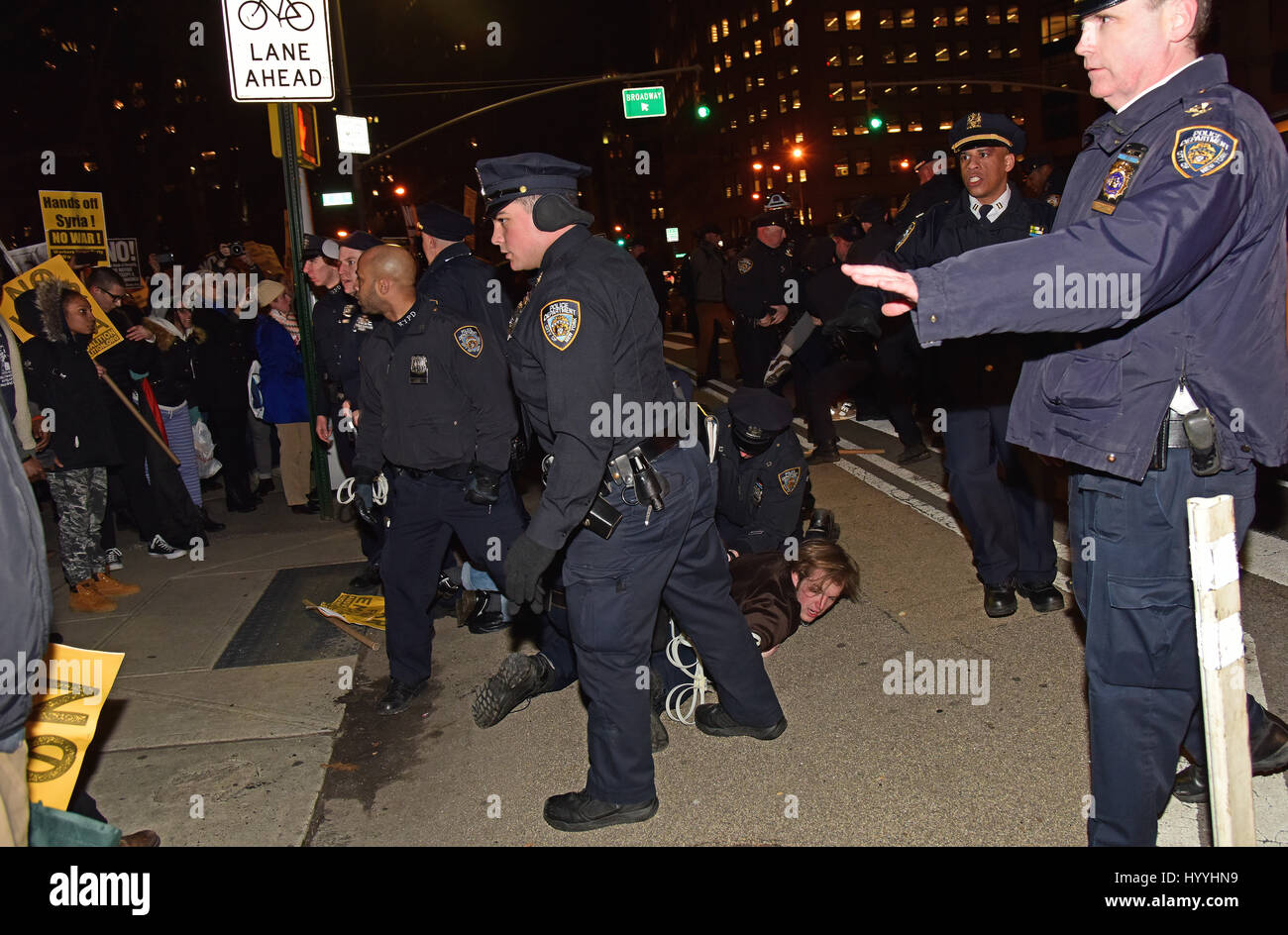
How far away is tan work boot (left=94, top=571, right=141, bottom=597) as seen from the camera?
6768 mm

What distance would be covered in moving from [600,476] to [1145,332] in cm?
161

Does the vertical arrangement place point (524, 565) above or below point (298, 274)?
below

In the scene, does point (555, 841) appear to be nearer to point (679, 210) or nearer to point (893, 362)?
point (893, 362)

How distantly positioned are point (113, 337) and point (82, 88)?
955 inches

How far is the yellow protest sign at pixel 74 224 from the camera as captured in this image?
31.9 feet

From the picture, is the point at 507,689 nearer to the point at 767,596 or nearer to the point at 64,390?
the point at 767,596

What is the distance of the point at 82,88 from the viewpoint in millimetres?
26594

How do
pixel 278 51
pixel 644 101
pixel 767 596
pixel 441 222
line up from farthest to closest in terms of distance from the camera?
pixel 644 101
pixel 278 51
pixel 441 222
pixel 767 596

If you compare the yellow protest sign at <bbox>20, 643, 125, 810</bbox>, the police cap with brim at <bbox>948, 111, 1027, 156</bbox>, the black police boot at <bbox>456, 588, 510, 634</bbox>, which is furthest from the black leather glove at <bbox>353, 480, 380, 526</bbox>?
the police cap with brim at <bbox>948, 111, 1027, 156</bbox>

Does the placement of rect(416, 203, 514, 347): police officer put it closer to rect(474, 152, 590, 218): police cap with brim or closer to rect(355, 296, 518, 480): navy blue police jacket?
rect(355, 296, 518, 480): navy blue police jacket

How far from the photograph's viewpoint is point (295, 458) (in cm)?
888

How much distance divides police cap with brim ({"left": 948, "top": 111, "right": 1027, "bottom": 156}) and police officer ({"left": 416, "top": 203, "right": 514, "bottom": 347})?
8.77 feet

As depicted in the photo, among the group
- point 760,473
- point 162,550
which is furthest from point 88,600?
point 760,473
